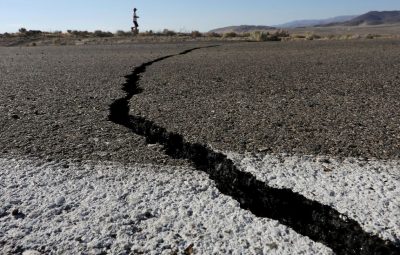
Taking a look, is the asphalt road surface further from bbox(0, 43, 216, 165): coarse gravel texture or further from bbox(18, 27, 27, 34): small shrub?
bbox(18, 27, 27, 34): small shrub

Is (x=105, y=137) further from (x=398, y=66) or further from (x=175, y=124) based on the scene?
(x=398, y=66)

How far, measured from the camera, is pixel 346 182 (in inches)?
78.7

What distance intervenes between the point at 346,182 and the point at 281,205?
13.7 inches

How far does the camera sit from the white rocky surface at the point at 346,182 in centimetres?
169

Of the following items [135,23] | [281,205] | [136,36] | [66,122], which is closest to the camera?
[281,205]

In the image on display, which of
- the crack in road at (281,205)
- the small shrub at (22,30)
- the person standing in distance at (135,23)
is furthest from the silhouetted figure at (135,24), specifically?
the crack in road at (281,205)

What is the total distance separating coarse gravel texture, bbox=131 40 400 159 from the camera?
2.59 m

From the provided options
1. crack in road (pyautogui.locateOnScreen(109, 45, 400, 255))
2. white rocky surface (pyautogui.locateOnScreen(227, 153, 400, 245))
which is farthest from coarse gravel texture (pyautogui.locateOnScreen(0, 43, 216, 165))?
white rocky surface (pyautogui.locateOnScreen(227, 153, 400, 245))

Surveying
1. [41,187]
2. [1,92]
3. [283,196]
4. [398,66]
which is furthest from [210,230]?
[398,66]

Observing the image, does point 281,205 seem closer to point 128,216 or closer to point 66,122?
point 128,216

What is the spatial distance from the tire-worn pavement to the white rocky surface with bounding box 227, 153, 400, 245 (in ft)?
0.52

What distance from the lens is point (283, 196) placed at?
1.91 m

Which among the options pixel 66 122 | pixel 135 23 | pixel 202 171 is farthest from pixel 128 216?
pixel 135 23

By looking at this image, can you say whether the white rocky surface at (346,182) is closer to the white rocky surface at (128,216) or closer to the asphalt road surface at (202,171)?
the asphalt road surface at (202,171)
